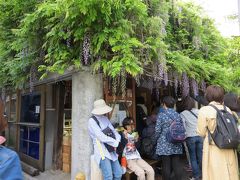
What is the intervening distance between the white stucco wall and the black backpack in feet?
7.10

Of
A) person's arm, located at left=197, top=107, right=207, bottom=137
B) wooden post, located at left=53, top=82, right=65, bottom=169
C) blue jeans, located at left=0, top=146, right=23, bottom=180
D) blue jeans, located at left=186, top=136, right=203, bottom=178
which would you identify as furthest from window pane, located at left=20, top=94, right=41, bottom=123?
blue jeans, located at left=0, top=146, right=23, bottom=180

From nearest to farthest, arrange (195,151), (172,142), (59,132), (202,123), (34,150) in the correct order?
(202,123)
(172,142)
(195,151)
(59,132)
(34,150)

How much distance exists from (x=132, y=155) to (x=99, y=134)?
101 cm

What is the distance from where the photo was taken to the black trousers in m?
4.75

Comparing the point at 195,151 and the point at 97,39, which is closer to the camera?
the point at 97,39

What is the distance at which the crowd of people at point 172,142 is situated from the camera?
11.8 feet

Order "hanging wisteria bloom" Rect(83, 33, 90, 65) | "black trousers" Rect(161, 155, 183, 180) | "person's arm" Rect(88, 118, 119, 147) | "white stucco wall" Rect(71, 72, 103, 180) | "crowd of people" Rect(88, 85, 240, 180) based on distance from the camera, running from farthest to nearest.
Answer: "black trousers" Rect(161, 155, 183, 180)
"white stucco wall" Rect(71, 72, 103, 180)
"hanging wisteria bloom" Rect(83, 33, 90, 65)
"person's arm" Rect(88, 118, 119, 147)
"crowd of people" Rect(88, 85, 240, 180)

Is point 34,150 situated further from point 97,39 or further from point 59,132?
point 97,39

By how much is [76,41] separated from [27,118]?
402cm

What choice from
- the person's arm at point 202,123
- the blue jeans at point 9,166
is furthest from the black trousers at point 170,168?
the blue jeans at point 9,166

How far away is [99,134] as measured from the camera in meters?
4.16

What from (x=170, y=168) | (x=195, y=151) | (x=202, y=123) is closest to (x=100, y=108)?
(x=202, y=123)

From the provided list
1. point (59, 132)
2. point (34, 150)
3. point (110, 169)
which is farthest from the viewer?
point (34, 150)

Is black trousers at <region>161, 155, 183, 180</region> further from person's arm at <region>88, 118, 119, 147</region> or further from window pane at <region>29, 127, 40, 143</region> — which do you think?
window pane at <region>29, 127, 40, 143</region>
